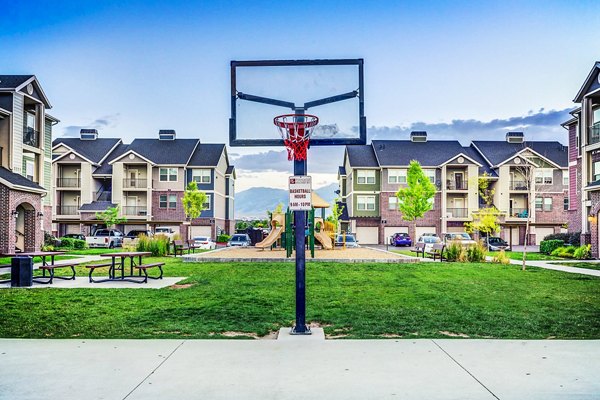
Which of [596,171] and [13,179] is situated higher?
[596,171]

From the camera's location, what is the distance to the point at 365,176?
187 feet

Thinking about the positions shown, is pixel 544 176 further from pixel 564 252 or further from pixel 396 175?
pixel 564 252

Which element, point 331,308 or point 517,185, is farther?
point 517,185

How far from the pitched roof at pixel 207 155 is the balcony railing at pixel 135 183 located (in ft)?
16.3

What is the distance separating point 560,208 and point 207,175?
120ft

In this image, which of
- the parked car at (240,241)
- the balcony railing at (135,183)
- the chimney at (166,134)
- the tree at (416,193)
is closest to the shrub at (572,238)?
the tree at (416,193)

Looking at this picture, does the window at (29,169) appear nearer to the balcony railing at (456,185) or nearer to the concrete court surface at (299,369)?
the concrete court surface at (299,369)

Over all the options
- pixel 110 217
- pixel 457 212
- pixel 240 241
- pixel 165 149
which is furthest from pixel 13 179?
pixel 457 212

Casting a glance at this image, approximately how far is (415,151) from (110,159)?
32184mm

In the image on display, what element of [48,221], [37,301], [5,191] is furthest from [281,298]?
[48,221]

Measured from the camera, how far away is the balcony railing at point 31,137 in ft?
103

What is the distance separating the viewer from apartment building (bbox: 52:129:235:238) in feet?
176

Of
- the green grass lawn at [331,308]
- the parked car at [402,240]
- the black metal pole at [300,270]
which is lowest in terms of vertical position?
the parked car at [402,240]

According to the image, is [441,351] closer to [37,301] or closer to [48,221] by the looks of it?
[37,301]
